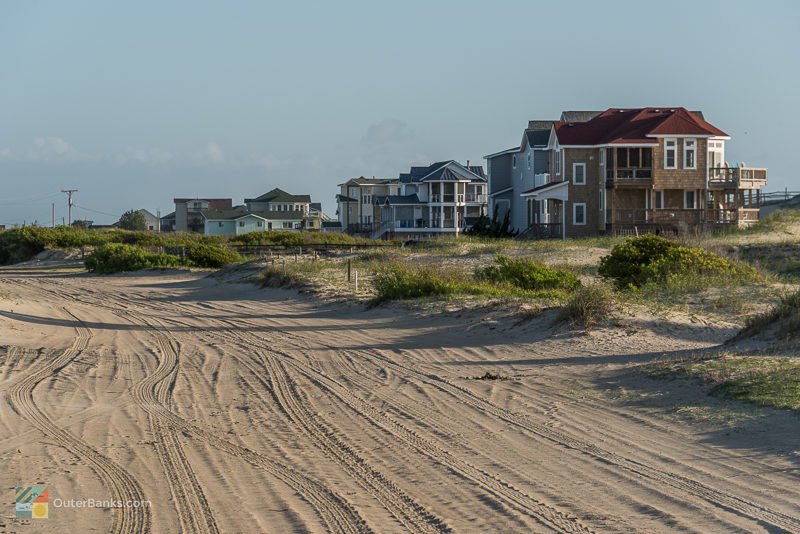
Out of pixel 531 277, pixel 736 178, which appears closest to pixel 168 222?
pixel 736 178

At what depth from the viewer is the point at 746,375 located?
1090 centimetres

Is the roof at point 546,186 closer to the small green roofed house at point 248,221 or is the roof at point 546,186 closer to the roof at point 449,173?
the roof at point 449,173

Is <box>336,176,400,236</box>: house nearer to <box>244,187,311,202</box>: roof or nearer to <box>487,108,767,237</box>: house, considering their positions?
<box>244,187,311,202</box>: roof

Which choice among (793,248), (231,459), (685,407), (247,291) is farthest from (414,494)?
(793,248)

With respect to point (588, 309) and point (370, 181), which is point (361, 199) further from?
point (588, 309)

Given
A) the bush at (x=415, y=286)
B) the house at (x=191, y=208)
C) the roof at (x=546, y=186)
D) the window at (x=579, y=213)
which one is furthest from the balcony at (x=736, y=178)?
the house at (x=191, y=208)

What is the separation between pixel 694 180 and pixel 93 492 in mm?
45387

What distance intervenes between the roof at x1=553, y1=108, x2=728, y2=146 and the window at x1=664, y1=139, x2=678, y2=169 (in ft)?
1.67

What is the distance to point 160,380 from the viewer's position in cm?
1293

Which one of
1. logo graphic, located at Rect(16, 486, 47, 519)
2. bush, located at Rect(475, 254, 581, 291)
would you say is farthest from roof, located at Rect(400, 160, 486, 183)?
logo graphic, located at Rect(16, 486, 47, 519)

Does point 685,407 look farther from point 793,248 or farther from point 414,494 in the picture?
point 793,248

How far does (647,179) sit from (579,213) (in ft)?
13.5

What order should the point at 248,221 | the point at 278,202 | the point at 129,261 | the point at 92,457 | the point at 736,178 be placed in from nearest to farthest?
the point at 92,457 → the point at 129,261 → the point at 736,178 → the point at 248,221 → the point at 278,202

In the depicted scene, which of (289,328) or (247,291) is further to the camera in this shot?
(247,291)
